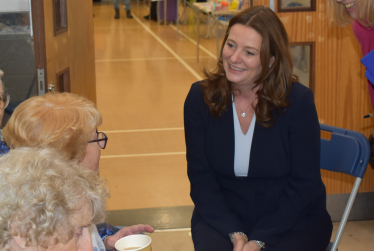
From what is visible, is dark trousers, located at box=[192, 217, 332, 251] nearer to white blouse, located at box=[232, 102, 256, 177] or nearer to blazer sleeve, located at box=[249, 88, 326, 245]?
blazer sleeve, located at box=[249, 88, 326, 245]

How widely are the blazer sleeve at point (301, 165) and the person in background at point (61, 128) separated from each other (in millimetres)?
796

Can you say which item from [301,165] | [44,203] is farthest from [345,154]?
[44,203]

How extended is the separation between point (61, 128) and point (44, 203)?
1.64ft

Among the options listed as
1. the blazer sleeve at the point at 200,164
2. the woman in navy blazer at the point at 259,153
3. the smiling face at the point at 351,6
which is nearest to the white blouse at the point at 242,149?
the woman in navy blazer at the point at 259,153

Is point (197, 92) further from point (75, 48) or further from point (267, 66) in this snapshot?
point (75, 48)

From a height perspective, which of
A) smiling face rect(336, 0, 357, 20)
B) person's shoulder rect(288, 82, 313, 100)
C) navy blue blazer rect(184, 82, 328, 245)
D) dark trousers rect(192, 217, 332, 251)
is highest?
smiling face rect(336, 0, 357, 20)

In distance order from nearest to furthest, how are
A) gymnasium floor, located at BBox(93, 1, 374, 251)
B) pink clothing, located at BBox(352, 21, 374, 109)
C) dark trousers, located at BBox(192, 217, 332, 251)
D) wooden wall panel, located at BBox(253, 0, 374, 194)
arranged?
dark trousers, located at BBox(192, 217, 332, 251) → pink clothing, located at BBox(352, 21, 374, 109) → wooden wall panel, located at BBox(253, 0, 374, 194) → gymnasium floor, located at BBox(93, 1, 374, 251)

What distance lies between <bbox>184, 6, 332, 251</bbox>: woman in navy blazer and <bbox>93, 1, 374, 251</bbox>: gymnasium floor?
97cm

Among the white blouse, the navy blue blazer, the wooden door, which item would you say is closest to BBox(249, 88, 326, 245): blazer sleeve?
the navy blue blazer

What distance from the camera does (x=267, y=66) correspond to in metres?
1.95

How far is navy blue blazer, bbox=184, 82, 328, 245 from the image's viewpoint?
191cm

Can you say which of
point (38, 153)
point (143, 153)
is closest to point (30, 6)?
point (38, 153)

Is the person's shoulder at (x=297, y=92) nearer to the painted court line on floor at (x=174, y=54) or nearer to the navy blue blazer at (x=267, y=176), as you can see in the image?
the navy blue blazer at (x=267, y=176)

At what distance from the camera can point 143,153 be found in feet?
14.5
